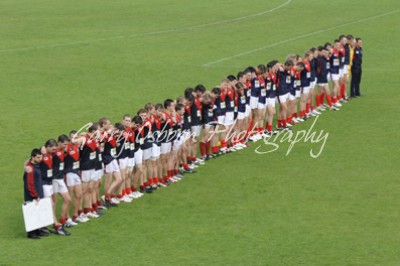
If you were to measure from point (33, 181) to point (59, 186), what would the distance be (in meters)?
1.10

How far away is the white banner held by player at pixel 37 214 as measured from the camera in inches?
829

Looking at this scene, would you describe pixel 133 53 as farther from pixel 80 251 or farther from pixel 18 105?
pixel 80 251

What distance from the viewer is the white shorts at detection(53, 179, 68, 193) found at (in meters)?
22.0

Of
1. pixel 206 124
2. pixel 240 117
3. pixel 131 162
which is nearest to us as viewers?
pixel 131 162

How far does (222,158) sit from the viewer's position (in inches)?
1101

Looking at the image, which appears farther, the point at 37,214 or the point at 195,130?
the point at 195,130

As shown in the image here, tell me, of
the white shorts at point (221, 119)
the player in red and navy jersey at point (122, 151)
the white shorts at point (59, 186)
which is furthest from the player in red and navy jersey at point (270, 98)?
the white shorts at point (59, 186)

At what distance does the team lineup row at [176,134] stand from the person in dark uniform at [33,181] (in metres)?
0.02

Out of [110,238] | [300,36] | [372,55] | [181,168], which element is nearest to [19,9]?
[300,36]

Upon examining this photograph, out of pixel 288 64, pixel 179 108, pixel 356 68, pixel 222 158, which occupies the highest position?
pixel 288 64

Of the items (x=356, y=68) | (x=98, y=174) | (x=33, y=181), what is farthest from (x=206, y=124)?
(x=356, y=68)

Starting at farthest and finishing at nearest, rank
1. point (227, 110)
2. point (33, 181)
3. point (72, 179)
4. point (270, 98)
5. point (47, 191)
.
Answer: point (270, 98) → point (227, 110) → point (72, 179) → point (47, 191) → point (33, 181)

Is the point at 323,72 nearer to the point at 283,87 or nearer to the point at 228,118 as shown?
the point at 283,87

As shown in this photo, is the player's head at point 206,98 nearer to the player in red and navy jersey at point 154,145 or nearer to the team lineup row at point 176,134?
the team lineup row at point 176,134
